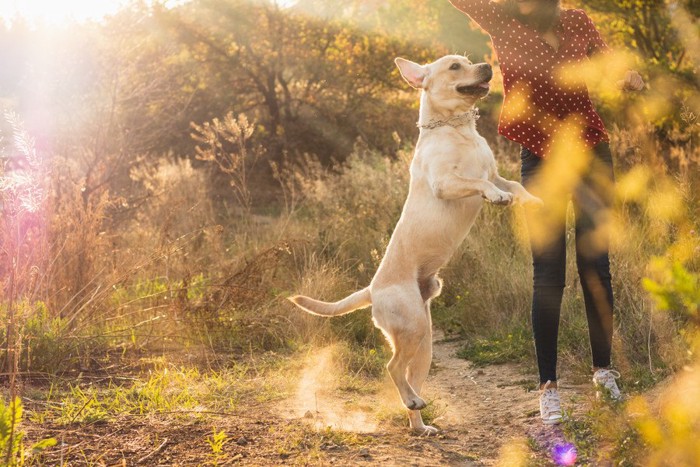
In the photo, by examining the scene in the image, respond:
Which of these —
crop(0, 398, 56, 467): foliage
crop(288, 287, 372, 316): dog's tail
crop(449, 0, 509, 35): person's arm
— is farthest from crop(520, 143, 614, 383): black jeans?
crop(0, 398, 56, 467): foliage

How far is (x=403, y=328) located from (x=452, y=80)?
1294mm

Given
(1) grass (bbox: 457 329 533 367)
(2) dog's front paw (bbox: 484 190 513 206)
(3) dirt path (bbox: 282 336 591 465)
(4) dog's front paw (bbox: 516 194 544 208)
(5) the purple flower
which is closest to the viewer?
(5) the purple flower

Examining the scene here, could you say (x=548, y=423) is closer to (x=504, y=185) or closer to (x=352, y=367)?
(x=504, y=185)

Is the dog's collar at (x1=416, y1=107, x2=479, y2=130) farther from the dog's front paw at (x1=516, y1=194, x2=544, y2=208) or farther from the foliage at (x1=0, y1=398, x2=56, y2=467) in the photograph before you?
the foliage at (x1=0, y1=398, x2=56, y2=467)

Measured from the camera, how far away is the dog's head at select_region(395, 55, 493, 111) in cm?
393

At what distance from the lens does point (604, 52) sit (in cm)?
388

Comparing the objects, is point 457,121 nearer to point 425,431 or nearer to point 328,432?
point 425,431

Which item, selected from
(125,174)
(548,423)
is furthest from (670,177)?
(125,174)

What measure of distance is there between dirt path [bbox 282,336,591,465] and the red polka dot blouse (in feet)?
4.33

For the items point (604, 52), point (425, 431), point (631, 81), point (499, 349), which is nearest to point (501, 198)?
point (631, 81)

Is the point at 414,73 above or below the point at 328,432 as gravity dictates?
above

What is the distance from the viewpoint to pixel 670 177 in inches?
261

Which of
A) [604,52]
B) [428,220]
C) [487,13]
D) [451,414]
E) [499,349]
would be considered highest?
[487,13]

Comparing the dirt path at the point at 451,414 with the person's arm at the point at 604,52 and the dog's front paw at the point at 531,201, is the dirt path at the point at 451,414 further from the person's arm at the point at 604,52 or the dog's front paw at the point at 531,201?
the person's arm at the point at 604,52
